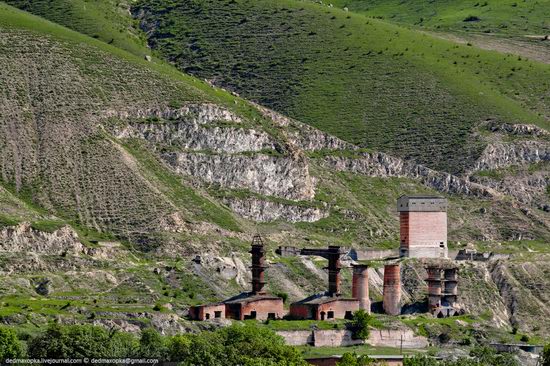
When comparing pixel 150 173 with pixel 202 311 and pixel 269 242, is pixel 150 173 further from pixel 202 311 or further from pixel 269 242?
pixel 202 311

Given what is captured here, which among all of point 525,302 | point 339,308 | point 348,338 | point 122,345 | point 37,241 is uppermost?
point 37,241

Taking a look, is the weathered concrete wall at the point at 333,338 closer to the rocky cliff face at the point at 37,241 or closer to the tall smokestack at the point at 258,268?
the tall smokestack at the point at 258,268

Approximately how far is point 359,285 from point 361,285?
0.16 metres

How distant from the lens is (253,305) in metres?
173

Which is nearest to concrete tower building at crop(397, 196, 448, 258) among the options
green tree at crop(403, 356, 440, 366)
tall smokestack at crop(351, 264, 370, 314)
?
tall smokestack at crop(351, 264, 370, 314)

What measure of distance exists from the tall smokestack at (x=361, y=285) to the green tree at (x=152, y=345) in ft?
96.1

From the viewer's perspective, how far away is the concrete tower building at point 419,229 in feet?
652

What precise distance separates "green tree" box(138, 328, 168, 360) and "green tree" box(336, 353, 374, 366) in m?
12.0

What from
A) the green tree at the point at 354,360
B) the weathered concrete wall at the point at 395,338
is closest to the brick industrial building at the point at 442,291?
the weathered concrete wall at the point at 395,338

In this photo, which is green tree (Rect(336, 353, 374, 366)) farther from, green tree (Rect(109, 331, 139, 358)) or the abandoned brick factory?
the abandoned brick factory

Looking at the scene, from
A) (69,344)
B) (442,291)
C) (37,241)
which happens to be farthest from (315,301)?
(69,344)

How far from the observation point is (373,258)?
649 feet

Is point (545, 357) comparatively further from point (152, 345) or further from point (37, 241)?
point (37, 241)

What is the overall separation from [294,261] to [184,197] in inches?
548
